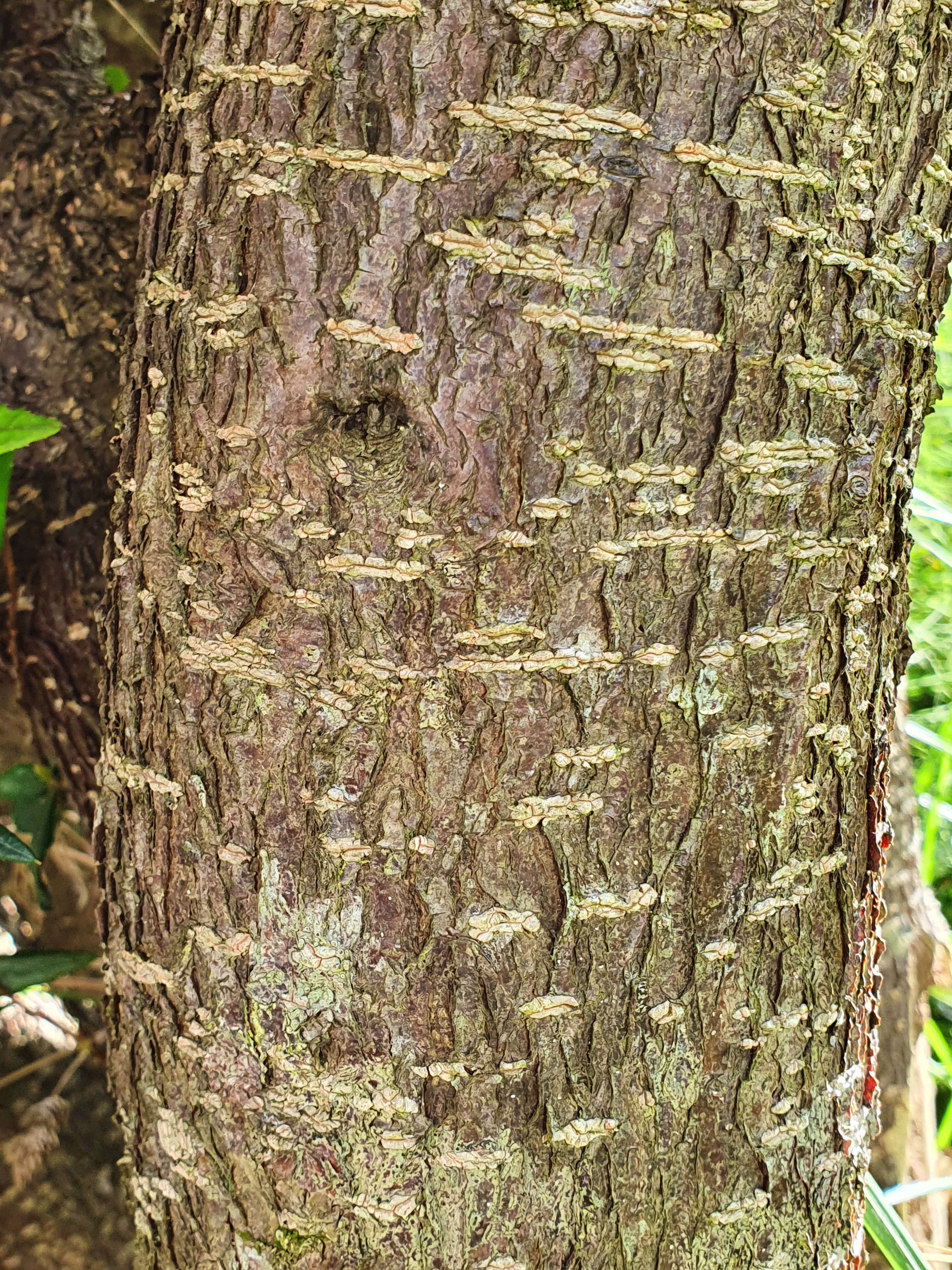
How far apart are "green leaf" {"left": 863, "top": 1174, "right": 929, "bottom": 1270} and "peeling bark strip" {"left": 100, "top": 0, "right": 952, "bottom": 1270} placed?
0.78 feet

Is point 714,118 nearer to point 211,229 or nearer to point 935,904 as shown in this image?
point 211,229

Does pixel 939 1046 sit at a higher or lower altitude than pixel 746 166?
lower

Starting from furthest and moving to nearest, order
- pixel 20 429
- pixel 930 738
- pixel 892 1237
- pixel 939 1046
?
1. pixel 930 738
2. pixel 939 1046
3. pixel 892 1237
4. pixel 20 429

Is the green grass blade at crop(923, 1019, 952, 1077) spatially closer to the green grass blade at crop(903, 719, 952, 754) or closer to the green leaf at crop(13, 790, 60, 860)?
the green grass blade at crop(903, 719, 952, 754)

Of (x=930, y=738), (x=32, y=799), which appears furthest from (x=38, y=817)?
(x=930, y=738)

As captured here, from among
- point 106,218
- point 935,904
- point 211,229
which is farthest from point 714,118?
point 935,904

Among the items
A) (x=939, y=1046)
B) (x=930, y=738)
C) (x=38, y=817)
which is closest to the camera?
(x=38, y=817)

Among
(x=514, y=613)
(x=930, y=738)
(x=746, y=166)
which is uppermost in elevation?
(x=746, y=166)

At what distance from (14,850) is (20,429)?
0.41m

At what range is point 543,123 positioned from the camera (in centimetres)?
56

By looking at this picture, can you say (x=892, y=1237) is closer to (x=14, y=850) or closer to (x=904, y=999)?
(x=904, y=999)

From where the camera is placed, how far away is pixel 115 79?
3.28ft

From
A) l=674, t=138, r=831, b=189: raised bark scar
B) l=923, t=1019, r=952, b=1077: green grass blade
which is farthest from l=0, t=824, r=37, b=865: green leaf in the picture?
l=923, t=1019, r=952, b=1077: green grass blade

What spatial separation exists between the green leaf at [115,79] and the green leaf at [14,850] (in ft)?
2.46
